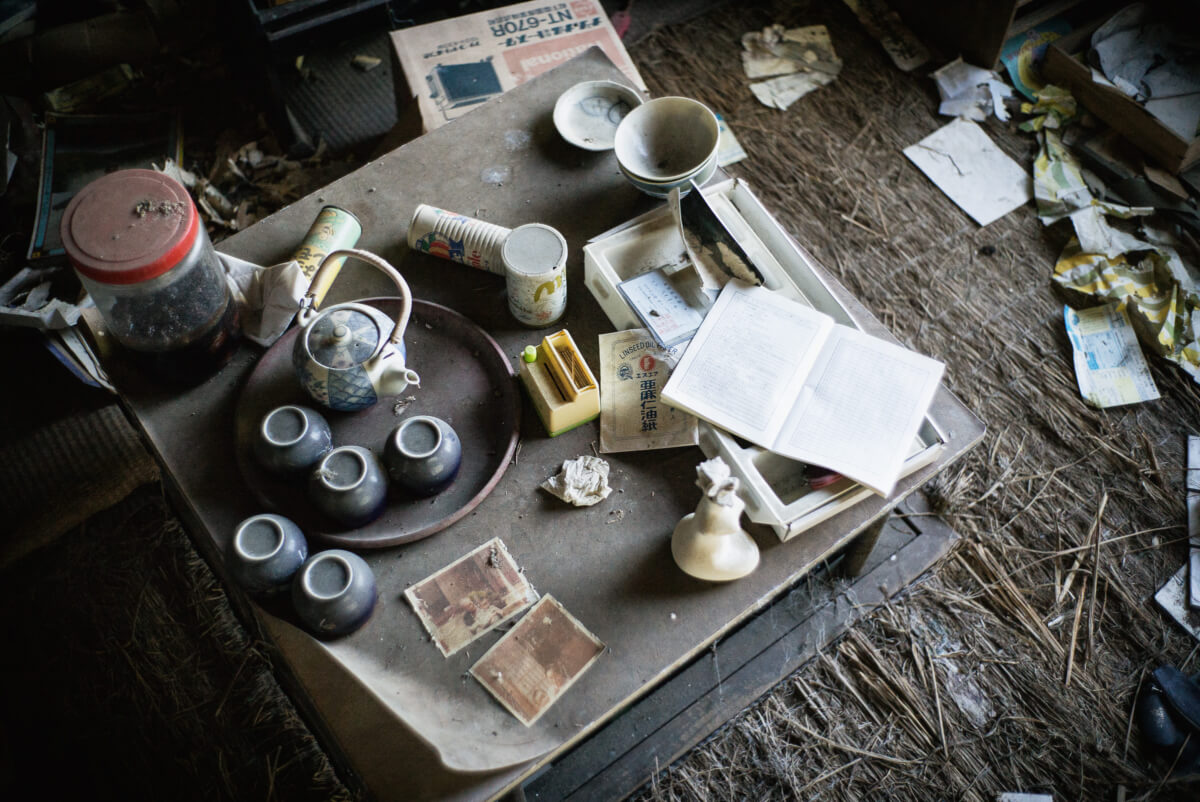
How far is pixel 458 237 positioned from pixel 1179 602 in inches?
69.7

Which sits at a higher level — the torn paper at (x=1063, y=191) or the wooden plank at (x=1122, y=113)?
the wooden plank at (x=1122, y=113)

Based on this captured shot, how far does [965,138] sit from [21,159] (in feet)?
8.94

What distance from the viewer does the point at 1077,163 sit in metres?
2.40

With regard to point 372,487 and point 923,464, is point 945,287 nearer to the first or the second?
point 923,464

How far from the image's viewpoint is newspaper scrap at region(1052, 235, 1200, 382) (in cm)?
211

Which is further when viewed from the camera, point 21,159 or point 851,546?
point 21,159

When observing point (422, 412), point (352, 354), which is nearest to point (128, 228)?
point (352, 354)

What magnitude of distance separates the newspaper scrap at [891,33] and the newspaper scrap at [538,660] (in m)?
2.22

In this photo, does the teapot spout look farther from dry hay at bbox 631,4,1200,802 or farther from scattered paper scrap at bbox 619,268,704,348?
dry hay at bbox 631,4,1200,802

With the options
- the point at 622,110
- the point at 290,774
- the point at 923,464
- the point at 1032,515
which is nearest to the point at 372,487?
the point at 290,774

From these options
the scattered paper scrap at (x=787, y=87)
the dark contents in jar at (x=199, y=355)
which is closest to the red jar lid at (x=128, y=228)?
the dark contents in jar at (x=199, y=355)

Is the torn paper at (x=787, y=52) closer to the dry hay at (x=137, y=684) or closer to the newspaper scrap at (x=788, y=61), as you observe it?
the newspaper scrap at (x=788, y=61)

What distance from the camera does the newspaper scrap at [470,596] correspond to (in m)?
1.24

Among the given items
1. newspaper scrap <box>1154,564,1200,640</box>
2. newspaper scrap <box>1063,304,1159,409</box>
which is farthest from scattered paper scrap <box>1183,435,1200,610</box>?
newspaper scrap <box>1063,304,1159,409</box>
